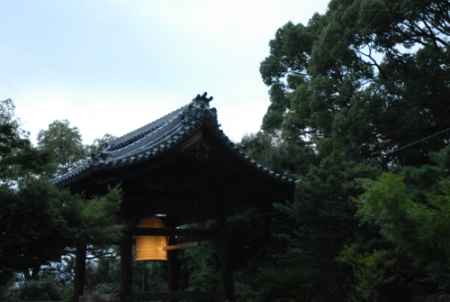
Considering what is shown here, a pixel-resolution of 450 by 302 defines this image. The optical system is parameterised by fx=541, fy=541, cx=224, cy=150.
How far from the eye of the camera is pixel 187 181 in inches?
470

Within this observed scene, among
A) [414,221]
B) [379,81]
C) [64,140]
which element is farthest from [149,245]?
[64,140]

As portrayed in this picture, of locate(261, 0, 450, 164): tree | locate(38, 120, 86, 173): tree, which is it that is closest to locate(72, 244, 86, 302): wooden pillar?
locate(261, 0, 450, 164): tree

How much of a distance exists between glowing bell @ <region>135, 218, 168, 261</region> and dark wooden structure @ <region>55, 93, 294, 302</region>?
296 mm

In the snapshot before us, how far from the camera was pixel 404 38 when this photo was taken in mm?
17578

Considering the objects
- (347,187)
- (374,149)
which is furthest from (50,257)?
(374,149)

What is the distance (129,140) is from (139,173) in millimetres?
4530

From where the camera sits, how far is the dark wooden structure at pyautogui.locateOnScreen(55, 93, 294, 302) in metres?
11.0

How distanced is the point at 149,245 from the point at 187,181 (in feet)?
5.89

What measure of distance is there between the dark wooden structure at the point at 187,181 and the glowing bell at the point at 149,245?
0.30 m

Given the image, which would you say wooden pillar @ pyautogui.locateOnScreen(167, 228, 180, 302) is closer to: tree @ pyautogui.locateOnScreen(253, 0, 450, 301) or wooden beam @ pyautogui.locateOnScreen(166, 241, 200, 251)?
wooden beam @ pyautogui.locateOnScreen(166, 241, 200, 251)

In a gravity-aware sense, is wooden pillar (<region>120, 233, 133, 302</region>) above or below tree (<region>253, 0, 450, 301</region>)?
below

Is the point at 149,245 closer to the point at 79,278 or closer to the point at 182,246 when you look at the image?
the point at 182,246

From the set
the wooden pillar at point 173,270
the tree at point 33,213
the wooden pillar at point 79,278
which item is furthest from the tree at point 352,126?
the tree at point 33,213

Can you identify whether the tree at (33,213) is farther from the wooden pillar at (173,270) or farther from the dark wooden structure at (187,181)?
the wooden pillar at (173,270)
